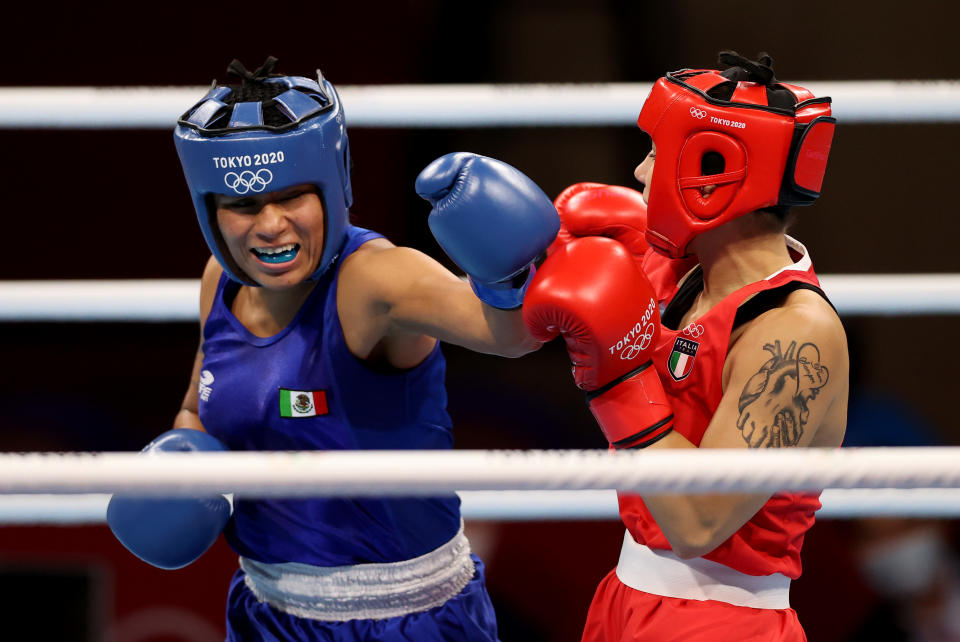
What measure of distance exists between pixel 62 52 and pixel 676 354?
238 cm

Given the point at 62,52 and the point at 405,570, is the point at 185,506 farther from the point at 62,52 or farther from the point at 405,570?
the point at 62,52

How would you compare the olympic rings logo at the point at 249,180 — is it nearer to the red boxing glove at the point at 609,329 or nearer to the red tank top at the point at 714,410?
the red boxing glove at the point at 609,329

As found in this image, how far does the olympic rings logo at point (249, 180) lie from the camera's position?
1.45 meters

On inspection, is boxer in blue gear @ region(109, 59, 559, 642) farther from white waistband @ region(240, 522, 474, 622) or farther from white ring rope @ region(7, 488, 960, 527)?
white ring rope @ region(7, 488, 960, 527)

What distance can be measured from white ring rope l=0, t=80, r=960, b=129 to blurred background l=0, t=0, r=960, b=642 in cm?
120

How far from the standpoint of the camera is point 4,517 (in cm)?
184

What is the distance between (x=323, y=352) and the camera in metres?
1.53

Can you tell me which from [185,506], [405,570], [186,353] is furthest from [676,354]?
[186,353]

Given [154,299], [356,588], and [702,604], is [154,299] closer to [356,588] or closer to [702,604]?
[356,588]

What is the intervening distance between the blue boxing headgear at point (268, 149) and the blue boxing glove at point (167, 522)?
272mm

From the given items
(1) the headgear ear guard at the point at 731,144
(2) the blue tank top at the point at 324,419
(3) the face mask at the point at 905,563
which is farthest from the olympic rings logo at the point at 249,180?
(3) the face mask at the point at 905,563

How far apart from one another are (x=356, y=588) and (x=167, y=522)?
281mm

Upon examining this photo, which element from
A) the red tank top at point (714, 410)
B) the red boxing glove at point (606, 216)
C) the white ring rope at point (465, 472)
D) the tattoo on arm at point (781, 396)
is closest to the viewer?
the white ring rope at point (465, 472)

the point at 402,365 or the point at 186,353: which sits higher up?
the point at 402,365
